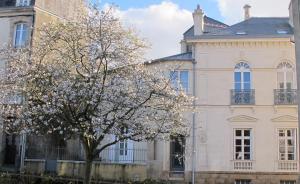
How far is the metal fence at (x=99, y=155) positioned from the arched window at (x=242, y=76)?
5526 millimetres

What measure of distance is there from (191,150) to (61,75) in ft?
30.9

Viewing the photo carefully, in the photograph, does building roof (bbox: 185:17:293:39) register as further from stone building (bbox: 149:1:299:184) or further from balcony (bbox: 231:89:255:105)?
balcony (bbox: 231:89:255:105)

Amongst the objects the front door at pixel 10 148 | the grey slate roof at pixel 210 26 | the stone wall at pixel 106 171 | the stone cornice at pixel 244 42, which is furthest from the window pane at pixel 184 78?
the front door at pixel 10 148

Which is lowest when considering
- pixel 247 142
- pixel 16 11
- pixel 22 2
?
pixel 247 142

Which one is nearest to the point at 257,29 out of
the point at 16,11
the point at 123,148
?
the point at 123,148

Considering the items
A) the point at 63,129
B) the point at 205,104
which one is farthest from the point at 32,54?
the point at 205,104

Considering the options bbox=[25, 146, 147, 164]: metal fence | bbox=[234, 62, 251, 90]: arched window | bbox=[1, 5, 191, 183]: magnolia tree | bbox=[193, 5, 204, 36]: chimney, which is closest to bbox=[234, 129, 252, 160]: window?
bbox=[234, 62, 251, 90]: arched window

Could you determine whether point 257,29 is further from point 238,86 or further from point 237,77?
point 238,86

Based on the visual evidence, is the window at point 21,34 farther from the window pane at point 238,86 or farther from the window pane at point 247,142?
the window pane at point 247,142

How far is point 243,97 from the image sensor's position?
23.1 metres

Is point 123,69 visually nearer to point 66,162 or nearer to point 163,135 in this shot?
point 163,135

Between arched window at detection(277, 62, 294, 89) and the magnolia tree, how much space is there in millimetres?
8874

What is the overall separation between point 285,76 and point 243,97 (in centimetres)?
224

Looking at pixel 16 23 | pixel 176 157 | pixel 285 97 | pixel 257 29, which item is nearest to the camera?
pixel 285 97
